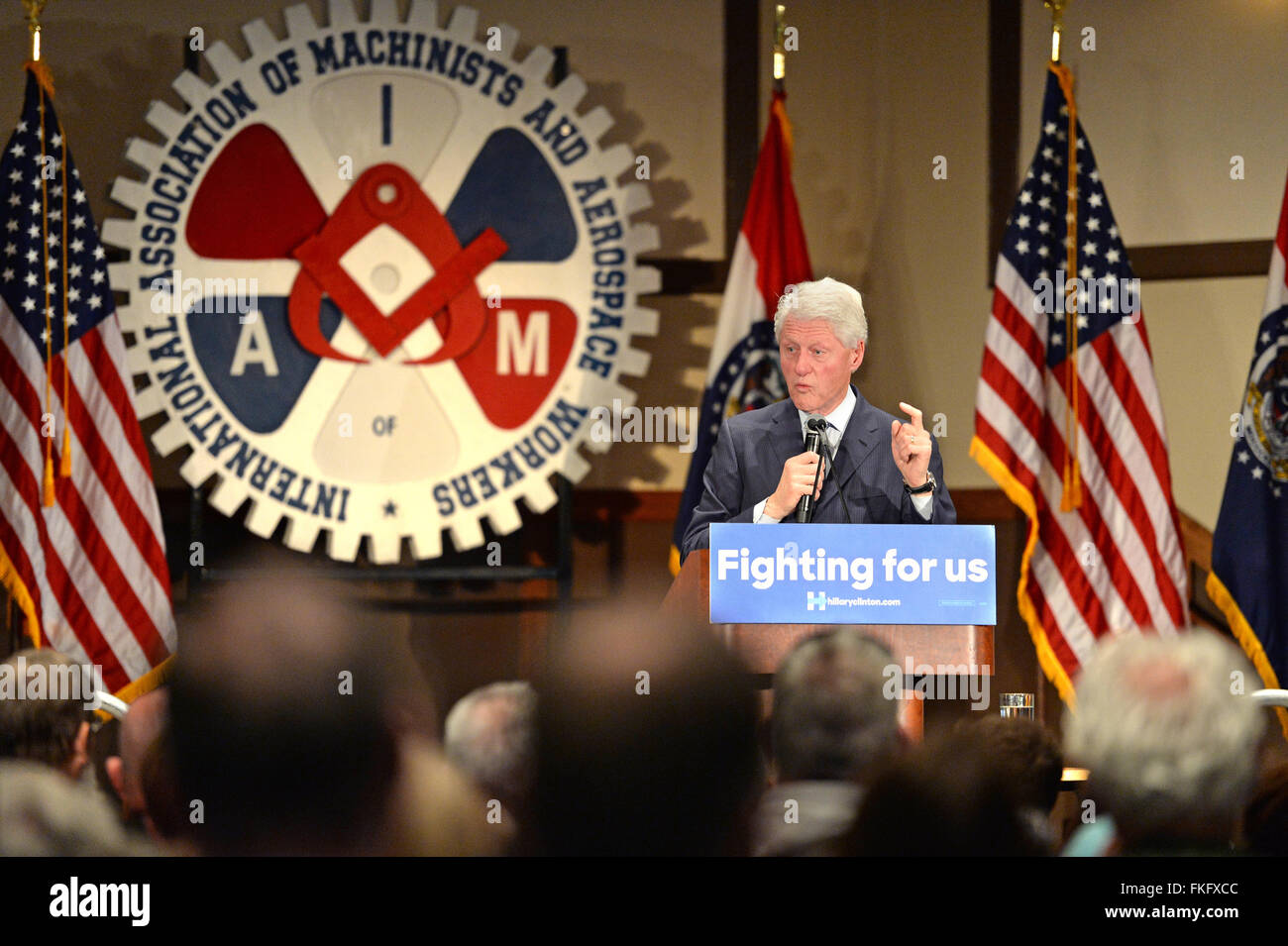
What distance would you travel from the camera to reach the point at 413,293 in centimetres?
477

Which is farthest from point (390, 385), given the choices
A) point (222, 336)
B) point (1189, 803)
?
point (1189, 803)

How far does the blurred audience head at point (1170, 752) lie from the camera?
1419 mm

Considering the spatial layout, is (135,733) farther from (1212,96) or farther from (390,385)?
(1212,96)

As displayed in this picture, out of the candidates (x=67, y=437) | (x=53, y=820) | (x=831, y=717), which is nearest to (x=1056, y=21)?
(x=67, y=437)

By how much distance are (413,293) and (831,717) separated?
3466mm

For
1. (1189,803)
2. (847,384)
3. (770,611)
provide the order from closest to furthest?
(1189,803)
(770,611)
(847,384)

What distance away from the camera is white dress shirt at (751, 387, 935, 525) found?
2.51 meters

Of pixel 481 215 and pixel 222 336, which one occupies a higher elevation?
pixel 481 215

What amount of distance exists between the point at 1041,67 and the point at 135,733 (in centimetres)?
392

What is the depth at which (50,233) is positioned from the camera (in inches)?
175

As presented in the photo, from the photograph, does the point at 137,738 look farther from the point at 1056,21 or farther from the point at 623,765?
the point at 1056,21

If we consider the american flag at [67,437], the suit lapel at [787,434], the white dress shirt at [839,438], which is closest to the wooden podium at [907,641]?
the white dress shirt at [839,438]

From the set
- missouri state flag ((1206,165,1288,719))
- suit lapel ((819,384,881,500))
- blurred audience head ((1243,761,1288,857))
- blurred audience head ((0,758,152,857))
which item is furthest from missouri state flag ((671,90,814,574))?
blurred audience head ((0,758,152,857))

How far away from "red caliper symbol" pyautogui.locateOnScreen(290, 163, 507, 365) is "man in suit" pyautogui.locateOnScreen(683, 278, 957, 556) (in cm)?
213
